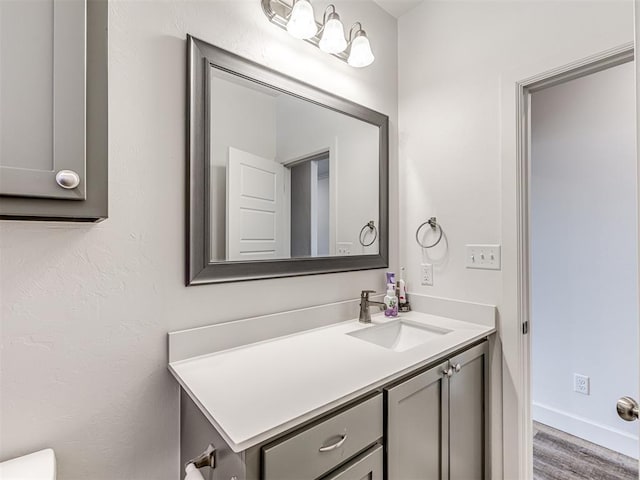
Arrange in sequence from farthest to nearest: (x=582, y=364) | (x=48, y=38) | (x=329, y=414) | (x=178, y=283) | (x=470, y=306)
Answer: (x=582, y=364) → (x=470, y=306) → (x=178, y=283) → (x=329, y=414) → (x=48, y=38)

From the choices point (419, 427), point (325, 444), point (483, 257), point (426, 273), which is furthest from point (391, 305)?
point (325, 444)

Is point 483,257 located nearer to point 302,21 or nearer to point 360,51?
point 360,51

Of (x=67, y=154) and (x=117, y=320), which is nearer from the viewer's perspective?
(x=67, y=154)

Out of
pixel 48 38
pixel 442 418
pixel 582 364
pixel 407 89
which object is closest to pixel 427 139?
pixel 407 89

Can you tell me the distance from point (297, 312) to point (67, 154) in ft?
3.20

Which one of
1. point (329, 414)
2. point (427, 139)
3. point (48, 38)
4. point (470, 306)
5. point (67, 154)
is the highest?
point (427, 139)

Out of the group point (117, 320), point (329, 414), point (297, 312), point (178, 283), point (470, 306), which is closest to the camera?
point (329, 414)

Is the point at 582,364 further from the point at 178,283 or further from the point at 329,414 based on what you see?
the point at 178,283

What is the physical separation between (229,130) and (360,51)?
764 millimetres

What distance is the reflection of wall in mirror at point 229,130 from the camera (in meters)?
1.17

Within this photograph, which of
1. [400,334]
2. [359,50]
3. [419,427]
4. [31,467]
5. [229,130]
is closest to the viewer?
[31,467]

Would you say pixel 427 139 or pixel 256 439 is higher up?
pixel 427 139

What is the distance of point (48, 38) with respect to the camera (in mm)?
669

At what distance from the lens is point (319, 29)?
1395 mm
